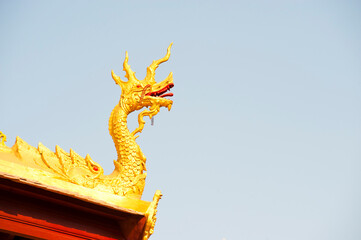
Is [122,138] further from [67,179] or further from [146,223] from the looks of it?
[146,223]

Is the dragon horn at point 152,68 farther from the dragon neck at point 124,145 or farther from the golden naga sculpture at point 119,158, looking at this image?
the dragon neck at point 124,145

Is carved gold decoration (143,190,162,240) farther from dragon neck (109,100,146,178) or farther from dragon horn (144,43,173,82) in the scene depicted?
dragon horn (144,43,173,82)

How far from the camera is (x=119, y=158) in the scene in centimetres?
565

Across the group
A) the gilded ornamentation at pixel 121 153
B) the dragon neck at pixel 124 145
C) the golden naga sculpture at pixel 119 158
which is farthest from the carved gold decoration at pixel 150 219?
the dragon neck at pixel 124 145

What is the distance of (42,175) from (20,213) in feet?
1.59

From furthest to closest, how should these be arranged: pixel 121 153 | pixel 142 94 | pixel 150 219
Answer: pixel 142 94, pixel 121 153, pixel 150 219

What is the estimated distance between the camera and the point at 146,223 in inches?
181

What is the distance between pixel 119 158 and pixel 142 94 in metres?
0.91

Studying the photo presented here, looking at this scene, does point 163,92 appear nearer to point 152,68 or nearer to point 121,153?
point 152,68

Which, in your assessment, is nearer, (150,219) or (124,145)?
(150,219)

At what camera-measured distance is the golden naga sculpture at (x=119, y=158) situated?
480cm

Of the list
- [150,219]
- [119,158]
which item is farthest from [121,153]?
[150,219]

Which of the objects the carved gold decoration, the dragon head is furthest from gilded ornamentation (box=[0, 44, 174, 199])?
the carved gold decoration

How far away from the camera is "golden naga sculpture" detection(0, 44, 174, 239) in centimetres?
480
